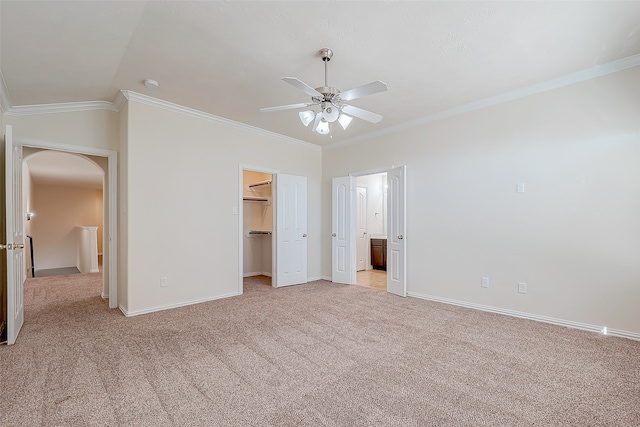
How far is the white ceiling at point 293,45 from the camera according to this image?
220 cm

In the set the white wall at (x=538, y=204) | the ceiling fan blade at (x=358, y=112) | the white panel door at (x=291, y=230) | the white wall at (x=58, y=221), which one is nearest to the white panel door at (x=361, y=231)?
the white panel door at (x=291, y=230)

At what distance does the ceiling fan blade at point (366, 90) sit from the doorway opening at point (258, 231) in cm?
409

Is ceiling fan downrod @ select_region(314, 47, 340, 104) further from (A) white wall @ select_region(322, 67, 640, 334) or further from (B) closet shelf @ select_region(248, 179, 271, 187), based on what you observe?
(B) closet shelf @ select_region(248, 179, 271, 187)

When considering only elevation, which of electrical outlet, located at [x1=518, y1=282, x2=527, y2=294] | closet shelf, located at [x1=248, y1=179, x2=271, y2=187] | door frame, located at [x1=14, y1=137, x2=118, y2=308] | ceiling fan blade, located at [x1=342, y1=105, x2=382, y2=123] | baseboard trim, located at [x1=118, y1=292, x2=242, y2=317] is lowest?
baseboard trim, located at [x1=118, y1=292, x2=242, y2=317]

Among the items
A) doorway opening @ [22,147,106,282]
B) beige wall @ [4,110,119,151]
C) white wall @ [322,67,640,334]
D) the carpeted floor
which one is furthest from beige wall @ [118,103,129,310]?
doorway opening @ [22,147,106,282]

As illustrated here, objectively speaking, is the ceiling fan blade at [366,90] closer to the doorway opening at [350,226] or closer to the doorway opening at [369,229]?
the doorway opening at [350,226]

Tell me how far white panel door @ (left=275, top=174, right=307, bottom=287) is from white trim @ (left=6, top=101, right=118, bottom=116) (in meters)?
2.67

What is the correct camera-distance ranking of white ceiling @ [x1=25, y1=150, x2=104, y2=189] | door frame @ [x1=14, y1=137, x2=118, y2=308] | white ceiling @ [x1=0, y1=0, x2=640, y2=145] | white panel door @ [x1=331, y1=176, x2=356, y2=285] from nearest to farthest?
white ceiling @ [x1=0, y1=0, x2=640, y2=145], door frame @ [x1=14, y1=137, x2=118, y2=308], white panel door @ [x1=331, y1=176, x2=356, y2=285], white ceiling @ [x1=25, y1=150, x2=104, y2=189]

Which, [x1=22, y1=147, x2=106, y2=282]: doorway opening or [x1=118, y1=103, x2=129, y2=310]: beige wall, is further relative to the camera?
[x1=22, y1=147, x2=106, y2=282]: doorway opening

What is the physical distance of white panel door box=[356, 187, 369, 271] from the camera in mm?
7156

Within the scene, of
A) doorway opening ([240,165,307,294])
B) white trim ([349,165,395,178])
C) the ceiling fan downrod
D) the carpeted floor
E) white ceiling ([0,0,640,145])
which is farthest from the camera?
doorway opening ([240,165,307,294])

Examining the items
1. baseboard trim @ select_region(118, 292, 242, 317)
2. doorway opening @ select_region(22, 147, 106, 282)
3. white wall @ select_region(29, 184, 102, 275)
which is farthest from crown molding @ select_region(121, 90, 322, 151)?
white wall @ select_region(29, 184, 102, 275)

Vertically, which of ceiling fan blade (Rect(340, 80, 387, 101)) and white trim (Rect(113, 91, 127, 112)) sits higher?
white trim (Rect(113, 91, 127, 112))

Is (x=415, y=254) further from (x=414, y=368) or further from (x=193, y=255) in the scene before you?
(x=193, y=255)
